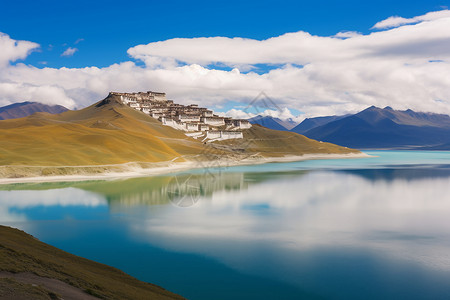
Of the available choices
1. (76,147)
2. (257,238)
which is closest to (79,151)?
(76,147)

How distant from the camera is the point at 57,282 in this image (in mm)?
13859

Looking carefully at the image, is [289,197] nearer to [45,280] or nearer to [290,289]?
[290,289]

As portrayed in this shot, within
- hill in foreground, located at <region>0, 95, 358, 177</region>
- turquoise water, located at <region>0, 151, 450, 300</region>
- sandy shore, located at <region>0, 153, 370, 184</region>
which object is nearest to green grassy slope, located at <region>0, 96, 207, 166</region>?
hill in foreground, located at <region>0, 95, 358, 177</region>

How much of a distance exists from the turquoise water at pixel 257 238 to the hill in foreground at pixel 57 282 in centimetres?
292

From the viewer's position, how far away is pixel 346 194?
202 ft

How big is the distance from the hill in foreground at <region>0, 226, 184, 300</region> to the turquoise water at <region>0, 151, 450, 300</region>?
2.92m

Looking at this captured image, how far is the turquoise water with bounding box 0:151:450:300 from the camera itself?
2066 centimetres

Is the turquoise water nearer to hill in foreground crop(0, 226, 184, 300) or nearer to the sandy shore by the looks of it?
hill in foreground crop(0, 226, 184, 300)

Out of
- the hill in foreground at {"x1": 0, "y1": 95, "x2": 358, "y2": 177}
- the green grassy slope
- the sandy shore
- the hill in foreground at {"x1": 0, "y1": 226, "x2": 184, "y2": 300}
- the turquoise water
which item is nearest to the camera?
the hill in foreground at {"x1": 0, "y1": 226, "x2": 184, "y2": 300}

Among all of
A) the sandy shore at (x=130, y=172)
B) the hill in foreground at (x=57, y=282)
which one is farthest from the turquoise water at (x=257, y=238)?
the sandy shore at (x=130, y=172)

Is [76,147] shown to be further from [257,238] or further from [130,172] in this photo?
[257,238]

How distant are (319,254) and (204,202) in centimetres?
2841

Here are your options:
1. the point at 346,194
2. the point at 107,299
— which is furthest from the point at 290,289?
the point at 346,194

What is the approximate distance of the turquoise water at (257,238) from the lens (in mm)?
20656
